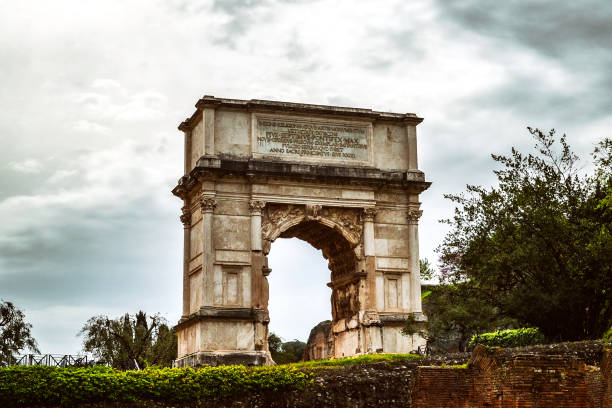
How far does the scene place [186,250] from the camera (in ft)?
118

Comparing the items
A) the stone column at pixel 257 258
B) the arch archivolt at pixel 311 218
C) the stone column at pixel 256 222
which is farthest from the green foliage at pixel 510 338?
the stone column at pixel 256 222

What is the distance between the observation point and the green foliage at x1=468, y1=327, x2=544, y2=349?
119ft

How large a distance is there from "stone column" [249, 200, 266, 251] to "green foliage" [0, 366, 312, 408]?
11496mm

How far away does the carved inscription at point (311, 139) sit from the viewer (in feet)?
116

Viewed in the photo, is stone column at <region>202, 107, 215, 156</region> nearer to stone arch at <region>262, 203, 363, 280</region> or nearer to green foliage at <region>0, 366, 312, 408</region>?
stone arch at <region>262, 203, 363, 280</region>

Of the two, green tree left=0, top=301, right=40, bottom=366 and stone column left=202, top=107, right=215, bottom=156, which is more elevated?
stone column left=202, top=107, right=215, bottom=156

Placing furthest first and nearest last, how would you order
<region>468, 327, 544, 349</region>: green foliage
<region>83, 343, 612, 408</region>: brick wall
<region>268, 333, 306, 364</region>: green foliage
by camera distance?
<region>268, 333, 306, 364</region>: green foliage
<region>468, 327, 544, 349</region>: green foliage
<region>83, 343, 612, 408</region>: brick wall

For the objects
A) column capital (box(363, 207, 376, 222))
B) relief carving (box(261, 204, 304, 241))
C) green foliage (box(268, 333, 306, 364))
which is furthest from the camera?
green foliage (box(268, 333, 306, 364))

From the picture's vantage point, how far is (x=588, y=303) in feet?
105

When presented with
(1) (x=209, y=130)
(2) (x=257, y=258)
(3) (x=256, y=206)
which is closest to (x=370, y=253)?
(2) (x=257, y=258)

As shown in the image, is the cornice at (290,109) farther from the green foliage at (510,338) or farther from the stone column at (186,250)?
the green foliage at (510,338)

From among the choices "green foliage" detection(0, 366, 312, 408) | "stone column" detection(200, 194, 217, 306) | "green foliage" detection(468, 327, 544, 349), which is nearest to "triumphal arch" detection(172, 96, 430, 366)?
"stone column" detection(200, 194, 217, 306)

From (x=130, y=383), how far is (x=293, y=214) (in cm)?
1429

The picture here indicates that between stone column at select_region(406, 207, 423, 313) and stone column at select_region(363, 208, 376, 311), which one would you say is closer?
stone column at select_region(363, 208, 376, 311)
